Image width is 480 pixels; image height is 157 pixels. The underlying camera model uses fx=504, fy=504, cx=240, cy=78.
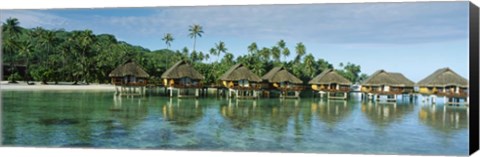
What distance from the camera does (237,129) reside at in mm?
10578

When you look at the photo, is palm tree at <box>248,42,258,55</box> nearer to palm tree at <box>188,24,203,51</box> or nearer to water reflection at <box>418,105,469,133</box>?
palm tree at <box>188,24,203,51</box>

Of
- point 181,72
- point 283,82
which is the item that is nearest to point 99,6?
point 181,72

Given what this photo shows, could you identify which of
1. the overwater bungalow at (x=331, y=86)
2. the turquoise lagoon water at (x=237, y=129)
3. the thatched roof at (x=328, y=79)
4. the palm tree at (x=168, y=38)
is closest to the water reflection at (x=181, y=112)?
the turquoise lagoon water at (x=237, y=129)

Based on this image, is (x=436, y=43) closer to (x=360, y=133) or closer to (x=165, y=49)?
(x=360, y=133)

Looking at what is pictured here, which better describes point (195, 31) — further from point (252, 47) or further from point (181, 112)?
point (181, 112)

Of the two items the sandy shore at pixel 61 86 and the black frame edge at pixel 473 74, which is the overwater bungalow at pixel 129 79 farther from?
the black frame edge at pixel 473 74

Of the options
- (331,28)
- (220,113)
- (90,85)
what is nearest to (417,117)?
(331,28)

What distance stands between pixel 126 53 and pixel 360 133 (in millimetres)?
6356

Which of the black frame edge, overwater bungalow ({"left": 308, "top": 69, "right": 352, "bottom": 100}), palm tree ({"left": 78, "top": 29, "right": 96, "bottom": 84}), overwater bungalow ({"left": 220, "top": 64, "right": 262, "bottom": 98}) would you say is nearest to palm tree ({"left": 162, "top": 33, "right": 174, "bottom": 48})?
palm tree ({"left": 78, "top": 29, "right": 96, "bottom": 84})

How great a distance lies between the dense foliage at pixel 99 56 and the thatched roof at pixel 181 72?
0.95 feet

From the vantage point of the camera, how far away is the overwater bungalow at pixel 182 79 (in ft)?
53.7

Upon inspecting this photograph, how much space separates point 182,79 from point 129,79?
6.12 ft

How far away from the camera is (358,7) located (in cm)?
955

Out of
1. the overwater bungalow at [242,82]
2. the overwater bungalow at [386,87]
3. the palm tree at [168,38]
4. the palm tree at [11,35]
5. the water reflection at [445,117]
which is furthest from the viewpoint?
the overwater bungalow at [242,82]
